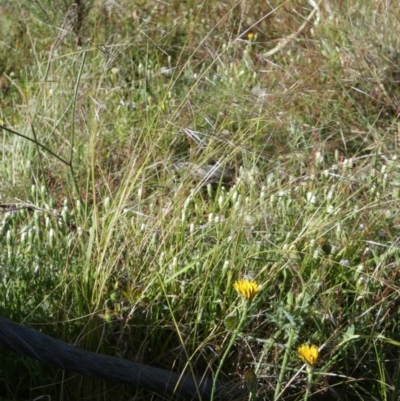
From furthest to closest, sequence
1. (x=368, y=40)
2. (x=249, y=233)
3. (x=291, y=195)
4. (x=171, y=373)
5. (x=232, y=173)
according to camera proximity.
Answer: (x=368, y=40), (x=232, y=173), (x=291, y=195), (x=249, y=233), (x=171, y=373)

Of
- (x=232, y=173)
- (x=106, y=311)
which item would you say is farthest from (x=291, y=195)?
(x=106, y=311)

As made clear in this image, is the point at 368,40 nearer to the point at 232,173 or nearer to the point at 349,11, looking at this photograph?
the point at 349,11

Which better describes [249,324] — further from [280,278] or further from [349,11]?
[349,11]

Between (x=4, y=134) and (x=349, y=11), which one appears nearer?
(x=4, y=134)

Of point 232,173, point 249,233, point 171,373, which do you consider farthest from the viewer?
point 232,173

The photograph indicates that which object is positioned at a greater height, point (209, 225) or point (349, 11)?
point (349, 11)

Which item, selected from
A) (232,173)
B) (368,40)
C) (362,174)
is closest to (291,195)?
(362,174)

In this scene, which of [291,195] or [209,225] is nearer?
[209,225]

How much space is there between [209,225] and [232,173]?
865mm

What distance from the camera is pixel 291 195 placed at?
332 centimetres

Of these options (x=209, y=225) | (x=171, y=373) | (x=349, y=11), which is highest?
(x=349, y=11)

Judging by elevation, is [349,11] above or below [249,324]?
above

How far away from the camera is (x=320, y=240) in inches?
115

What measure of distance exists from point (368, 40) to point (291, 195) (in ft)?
4.30
